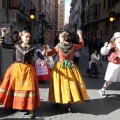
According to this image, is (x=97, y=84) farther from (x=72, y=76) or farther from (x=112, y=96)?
(x=72, y=76)

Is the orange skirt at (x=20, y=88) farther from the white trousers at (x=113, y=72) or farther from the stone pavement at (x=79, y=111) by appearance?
the white trousers at (x=113, y=72)

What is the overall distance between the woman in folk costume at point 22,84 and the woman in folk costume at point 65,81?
1.59ft

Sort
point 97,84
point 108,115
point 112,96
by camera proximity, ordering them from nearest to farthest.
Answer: point 108,115 → point 112,96 → point 97,84

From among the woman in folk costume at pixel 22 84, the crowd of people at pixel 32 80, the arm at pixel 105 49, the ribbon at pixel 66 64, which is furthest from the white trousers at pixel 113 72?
the woman in folk costume at pixel 22 84

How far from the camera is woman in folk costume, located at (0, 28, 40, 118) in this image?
5.59 m

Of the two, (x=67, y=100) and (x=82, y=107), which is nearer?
(x=67, y=100)

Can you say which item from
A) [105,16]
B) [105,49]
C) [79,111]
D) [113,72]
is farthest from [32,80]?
[105,16]

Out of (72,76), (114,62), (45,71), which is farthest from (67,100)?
(45,71)

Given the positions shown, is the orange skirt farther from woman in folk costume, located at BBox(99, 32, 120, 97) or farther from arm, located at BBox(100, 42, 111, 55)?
woman in folk costume, located at BBox(99, 32, 120, 97)

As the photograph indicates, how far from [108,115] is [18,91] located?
6.26 ft

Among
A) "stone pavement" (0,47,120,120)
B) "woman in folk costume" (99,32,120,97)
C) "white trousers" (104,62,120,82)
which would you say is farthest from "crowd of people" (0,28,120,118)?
"white trousers" (104,62,120,82)

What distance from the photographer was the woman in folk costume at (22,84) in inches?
220

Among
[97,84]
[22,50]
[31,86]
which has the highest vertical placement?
[22,50]

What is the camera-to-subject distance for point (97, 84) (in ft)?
32.6
